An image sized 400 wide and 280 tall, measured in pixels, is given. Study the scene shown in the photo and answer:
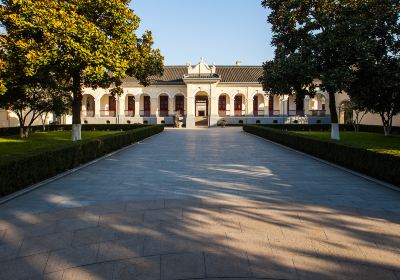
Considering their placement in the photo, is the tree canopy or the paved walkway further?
the tree canopy

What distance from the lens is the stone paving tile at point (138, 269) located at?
421cm

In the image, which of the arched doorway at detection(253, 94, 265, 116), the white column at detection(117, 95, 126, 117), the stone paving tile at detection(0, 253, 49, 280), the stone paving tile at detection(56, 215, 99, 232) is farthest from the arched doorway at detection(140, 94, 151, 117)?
the stone paving tile at detection(0, 253, 49, 280)

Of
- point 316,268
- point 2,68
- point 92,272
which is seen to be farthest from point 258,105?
point 92,272

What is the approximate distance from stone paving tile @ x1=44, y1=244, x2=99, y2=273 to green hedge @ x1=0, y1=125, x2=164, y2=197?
395 centimetres

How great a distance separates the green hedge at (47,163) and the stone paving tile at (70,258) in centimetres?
395

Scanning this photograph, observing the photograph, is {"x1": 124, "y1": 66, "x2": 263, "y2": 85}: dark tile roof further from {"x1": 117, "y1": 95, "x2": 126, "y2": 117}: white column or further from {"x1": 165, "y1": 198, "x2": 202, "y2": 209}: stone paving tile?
{"x1": 165, "y1": 198, "x2": 202, "y2": 209}: stone paving tile

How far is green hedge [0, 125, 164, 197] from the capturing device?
27.0 feet

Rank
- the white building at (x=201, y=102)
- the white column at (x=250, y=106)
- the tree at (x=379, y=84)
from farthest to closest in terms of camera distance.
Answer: the white column at (x=250, y=106), the white building at (x=201, y=102), the tree at (x=379, y=84)

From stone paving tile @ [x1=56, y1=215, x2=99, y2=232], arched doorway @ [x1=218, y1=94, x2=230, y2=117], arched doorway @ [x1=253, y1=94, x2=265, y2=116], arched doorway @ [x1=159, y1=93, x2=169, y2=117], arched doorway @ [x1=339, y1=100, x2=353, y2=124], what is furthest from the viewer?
arched doorway @ [x1=159, y1=93, x2=169, y2=117]

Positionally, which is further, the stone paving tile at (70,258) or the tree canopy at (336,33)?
the tree canopy at (336,33)

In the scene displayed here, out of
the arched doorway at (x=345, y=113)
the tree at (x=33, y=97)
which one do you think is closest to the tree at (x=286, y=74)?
the tree at (x=33, y=97)

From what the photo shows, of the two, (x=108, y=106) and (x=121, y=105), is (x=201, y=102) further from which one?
(x=108, y=106)

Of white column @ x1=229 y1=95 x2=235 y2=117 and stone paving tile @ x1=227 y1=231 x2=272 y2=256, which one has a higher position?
white column @ x1=229 y1=95 x2=235 y2=117

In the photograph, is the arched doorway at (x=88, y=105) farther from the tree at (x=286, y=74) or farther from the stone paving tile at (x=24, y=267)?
the stone paving tile at (x=24, y=267)
